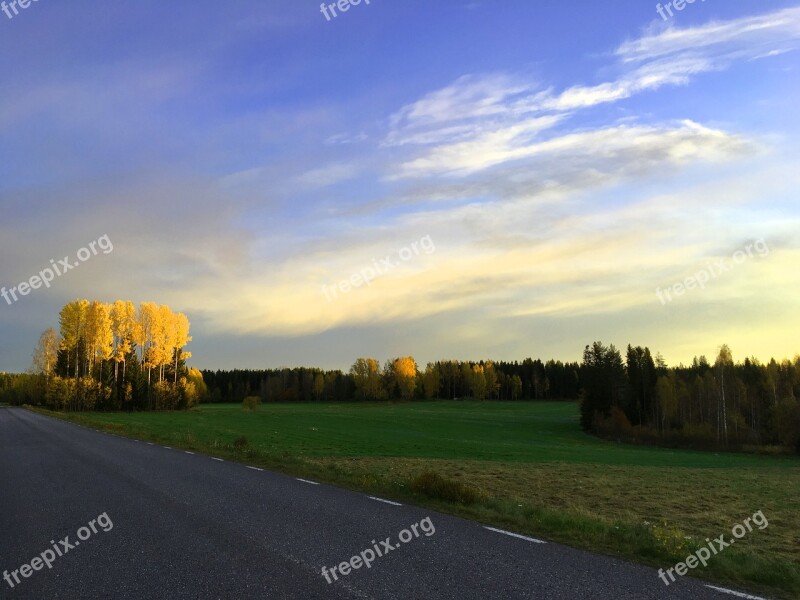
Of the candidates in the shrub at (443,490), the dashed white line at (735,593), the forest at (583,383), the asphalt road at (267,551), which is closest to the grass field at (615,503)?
the shrub at (443,490)

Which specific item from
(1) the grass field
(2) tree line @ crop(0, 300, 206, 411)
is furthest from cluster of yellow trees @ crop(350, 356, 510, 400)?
(1) the grass field

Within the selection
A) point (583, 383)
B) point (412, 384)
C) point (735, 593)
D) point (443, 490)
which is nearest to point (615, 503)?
point (443, 490)

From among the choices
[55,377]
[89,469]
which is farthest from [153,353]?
[89,469]

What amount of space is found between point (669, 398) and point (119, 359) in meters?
93.8

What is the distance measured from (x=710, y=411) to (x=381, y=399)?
102 meters

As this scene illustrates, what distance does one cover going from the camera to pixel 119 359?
311 ft

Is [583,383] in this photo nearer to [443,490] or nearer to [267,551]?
[443,490]

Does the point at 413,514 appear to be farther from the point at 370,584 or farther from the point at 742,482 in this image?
the point at 742,482

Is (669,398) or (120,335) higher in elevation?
(120,335)

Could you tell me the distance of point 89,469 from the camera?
59.7ft

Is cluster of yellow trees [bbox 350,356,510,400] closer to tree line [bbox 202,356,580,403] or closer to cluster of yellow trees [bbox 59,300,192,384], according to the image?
tree line [bbox 202,356,580,403]

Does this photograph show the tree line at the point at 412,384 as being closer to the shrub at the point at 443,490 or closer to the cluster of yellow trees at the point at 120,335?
the cluster of yellow trees at the point at 120,335

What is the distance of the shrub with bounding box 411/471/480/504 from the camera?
42.7 ft

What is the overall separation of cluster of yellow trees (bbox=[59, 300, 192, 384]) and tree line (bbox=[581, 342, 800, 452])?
2749 inches
